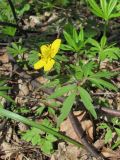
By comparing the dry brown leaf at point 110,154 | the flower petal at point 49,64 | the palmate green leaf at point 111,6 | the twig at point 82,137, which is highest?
the palmate green leaf at point 111,6

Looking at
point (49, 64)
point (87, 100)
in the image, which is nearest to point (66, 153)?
point (87, 100)

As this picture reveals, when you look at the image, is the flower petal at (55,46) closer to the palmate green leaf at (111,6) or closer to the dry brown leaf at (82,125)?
the palmate green leaf at (111,6)

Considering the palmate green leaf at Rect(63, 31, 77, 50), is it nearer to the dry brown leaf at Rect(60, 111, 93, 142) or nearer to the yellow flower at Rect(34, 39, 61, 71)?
the yellow flower at Rect(34, 39, 61, 71)

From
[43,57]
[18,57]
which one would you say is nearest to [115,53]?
[43,57]

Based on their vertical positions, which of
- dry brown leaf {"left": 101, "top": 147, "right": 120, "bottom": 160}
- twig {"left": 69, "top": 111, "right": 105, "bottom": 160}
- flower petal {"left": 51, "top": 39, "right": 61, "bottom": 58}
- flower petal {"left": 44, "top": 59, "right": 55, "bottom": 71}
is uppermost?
flower petal {"left": 51, "top": 39, "right": 61, "bottom": 58}

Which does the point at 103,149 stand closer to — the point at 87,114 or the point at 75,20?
the point at 87,114

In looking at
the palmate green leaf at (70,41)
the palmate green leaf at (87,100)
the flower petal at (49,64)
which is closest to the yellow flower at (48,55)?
the flower petal at (49,64)

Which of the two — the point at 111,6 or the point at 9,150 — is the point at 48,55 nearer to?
the point at 111,6

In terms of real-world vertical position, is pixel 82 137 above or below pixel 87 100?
below

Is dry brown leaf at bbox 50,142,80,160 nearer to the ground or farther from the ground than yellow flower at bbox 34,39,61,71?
nearer to the ground

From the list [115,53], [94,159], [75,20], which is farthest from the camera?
[75,20]

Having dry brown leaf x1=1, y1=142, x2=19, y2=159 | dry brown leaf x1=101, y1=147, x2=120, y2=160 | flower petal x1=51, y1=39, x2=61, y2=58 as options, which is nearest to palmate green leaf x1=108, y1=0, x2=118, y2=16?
flower petal x1=51, y1=39, x2=61, y2=58
